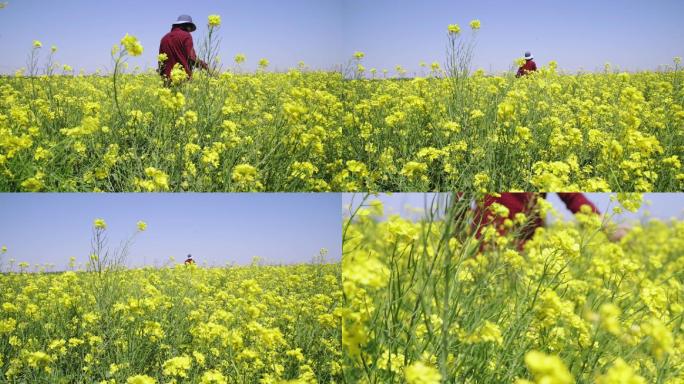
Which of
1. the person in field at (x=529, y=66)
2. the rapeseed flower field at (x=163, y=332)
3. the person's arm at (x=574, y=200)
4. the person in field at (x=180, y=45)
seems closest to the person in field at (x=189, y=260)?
the rapeseed flower field at (x=163, y=332)

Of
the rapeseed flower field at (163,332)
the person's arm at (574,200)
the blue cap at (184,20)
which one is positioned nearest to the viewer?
the rapeseed flower field at (163,332)

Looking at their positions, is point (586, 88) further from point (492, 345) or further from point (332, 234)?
point (492, 345)

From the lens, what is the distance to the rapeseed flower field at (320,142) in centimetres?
317

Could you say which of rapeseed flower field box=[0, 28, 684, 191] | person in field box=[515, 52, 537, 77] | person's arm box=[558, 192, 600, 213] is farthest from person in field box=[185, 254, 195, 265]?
person in field box=[515, 52, 537, 77]

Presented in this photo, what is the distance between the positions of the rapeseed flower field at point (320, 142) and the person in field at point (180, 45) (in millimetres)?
363

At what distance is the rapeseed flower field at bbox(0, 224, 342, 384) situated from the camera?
311cm

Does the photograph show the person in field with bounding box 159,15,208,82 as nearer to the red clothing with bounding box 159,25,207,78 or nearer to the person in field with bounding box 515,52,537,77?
the red clothing with bounding box 159,25,207,78

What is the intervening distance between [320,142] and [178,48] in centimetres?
173

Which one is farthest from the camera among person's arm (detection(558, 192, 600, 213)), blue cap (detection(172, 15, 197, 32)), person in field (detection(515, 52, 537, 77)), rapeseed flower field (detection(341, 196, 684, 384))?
person in field (detection(515, 52, 537, 77))

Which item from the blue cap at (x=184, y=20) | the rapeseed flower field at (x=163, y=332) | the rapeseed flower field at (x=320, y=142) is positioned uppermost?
the blue cap at (x=184, y=20)

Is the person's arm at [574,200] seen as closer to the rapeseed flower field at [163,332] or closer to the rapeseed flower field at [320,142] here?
the rapeseed flower field at [320,142]

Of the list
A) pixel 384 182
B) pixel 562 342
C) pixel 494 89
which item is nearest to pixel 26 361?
pixel 384 182

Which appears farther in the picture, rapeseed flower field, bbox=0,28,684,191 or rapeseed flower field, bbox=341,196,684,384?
rapeseed flower field, bbox=0,28,684,191

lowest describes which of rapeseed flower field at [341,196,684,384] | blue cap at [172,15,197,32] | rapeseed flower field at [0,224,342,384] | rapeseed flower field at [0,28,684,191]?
rapeseed flower field at [0,224,342,384]
